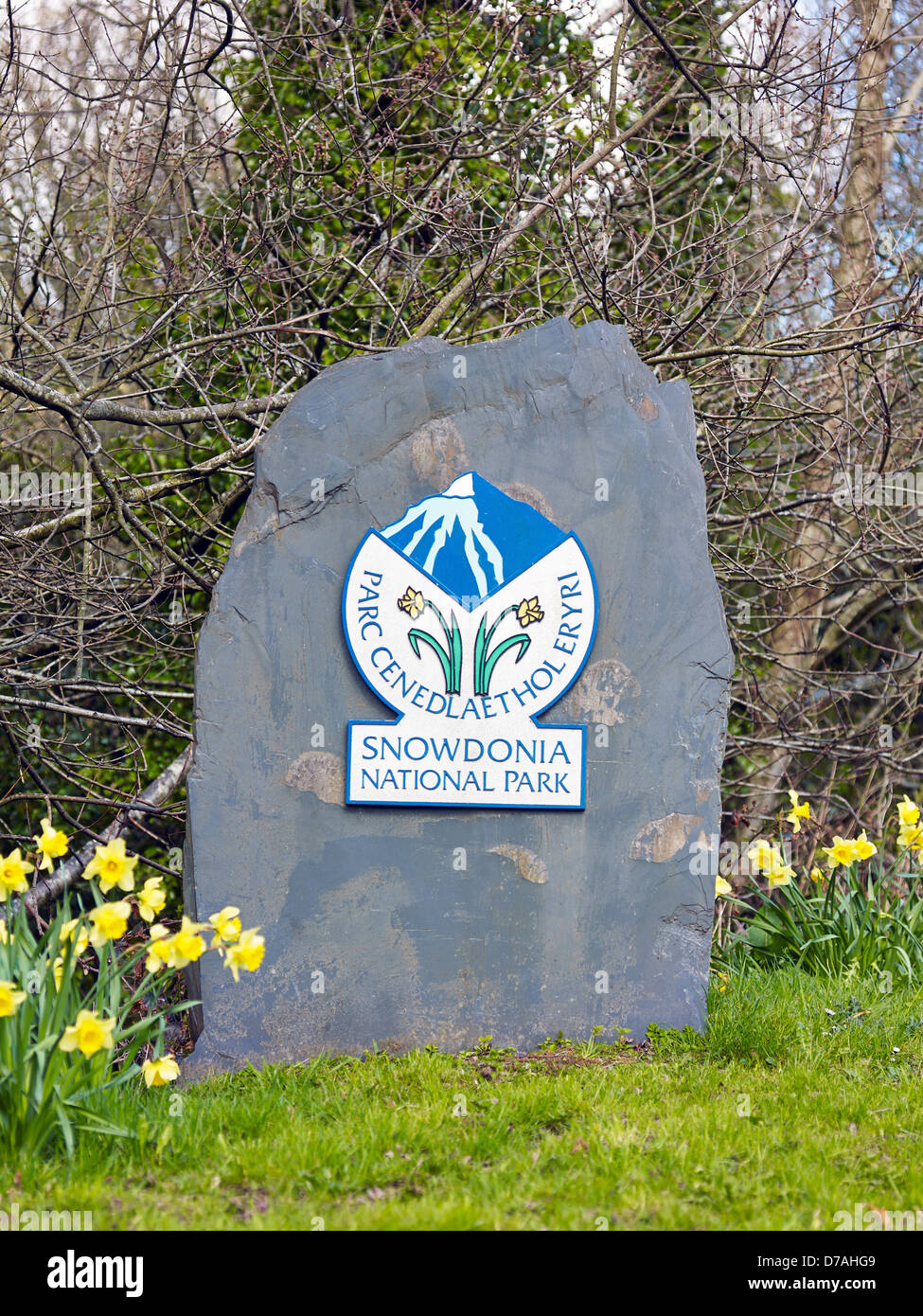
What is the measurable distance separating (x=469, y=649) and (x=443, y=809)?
0.66m

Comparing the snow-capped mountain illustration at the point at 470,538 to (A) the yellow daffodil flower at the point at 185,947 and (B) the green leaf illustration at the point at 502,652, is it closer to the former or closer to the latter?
(B) the green leaf illustration at the point at 502,652

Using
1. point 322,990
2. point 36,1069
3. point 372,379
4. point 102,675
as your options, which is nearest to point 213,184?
point 102,675

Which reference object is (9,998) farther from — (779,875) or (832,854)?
(832,854)

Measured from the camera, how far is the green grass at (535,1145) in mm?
3066

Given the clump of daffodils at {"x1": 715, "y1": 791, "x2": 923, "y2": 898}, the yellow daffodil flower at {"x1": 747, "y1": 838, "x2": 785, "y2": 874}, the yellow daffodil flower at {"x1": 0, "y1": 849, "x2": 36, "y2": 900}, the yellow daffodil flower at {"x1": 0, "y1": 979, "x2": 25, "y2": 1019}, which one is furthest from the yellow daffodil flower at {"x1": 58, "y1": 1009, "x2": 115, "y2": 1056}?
the yellow daffodil flower at {"x1": 747, "y1": 838, "x2": 785, "y2": 874}

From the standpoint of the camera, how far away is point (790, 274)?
25.1 ft

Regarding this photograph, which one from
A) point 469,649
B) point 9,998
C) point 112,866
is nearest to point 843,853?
point 469,649

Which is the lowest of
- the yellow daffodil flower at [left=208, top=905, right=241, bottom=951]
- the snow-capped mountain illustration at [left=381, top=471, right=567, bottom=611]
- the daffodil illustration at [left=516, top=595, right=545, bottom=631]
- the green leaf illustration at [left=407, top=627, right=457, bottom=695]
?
the yellow daffodil flower at [left=208, top=905, right=241, bottom=951]

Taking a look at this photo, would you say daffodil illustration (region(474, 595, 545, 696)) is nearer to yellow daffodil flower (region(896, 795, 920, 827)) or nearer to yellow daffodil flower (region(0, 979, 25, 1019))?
yellow daffodil flower (region(0, 979, 25, 1019))

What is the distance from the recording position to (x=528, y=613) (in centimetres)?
472

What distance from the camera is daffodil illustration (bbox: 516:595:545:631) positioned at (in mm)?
4715

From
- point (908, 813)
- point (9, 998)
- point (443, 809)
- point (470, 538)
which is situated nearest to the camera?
point (9, 998)

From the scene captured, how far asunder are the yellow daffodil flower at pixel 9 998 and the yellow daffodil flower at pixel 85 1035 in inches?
6.4

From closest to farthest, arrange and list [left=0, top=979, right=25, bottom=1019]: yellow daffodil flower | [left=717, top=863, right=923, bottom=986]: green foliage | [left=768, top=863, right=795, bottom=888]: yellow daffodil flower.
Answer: [left=0, top=979, right=25, bottom=1019]: yellow daffodil flower
[left=768, top=863, right=795, bottom=888]: yellow daffodil flower
[left=717, top=863, right=923, bottom=986]: green foliage
